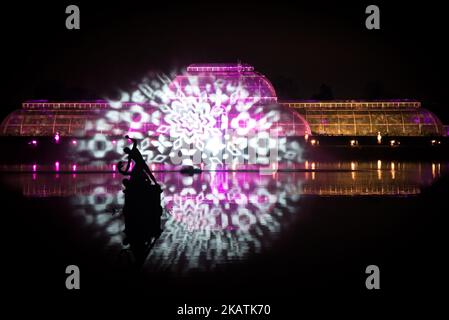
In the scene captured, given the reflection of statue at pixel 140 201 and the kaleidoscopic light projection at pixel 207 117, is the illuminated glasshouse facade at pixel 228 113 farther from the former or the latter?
the reflection of statue at pixel 140 201

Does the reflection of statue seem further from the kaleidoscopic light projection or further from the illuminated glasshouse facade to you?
the illuminated glasshouse facade

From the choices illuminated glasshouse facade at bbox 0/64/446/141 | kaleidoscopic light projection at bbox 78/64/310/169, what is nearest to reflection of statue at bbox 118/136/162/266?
kaleidoscopic light projection at bbox 78/64/310/169

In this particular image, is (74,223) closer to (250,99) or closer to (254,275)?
(254,275)

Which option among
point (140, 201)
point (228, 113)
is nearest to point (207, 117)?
point (228, 113)

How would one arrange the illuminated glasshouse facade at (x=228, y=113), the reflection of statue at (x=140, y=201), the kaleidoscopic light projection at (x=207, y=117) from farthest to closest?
the illuminated glasshouse facade at (x=228, y=113)
the kaleidoscopic light projection at (x=207, y=117)
the reflection of statue at (x=140, y=201)

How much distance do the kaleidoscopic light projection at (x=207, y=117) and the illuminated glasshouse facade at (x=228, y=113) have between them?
0.11 m

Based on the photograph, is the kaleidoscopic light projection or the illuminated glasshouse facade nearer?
the kaleidoscopic light projection

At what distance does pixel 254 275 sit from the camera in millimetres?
13398

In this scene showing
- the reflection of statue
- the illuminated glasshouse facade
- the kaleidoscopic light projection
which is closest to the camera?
the reflection of statue

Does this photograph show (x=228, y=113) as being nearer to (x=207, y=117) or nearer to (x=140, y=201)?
(x=207, y=117)

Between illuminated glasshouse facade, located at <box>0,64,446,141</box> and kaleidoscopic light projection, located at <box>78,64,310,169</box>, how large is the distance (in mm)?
114

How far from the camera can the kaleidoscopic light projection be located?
66250 mm

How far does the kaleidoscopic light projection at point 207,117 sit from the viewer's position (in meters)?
66.2

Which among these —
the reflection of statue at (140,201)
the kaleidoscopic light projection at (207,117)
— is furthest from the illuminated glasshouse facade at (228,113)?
the reflection of statue at (140,201)
